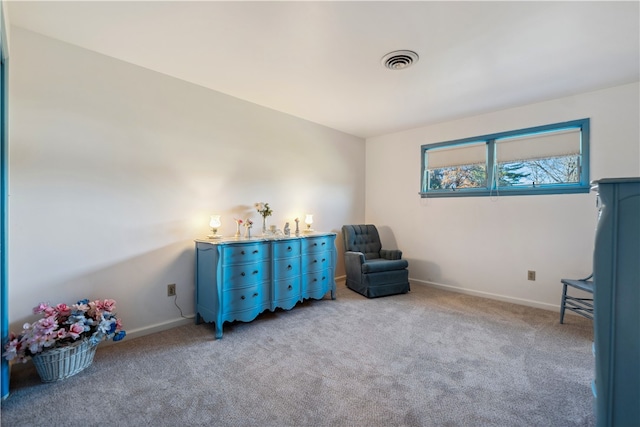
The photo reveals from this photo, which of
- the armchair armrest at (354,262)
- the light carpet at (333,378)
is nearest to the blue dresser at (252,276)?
the light carpet at (333,378)

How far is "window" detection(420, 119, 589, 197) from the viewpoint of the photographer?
129 inches

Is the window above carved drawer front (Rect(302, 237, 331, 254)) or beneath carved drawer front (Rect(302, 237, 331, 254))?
above

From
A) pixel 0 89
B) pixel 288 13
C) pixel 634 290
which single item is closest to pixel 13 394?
pixel 0 89

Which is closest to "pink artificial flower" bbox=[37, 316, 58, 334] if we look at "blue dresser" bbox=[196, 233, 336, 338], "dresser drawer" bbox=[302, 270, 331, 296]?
"blue dresser" bbox=[196, 233, 336, 338]

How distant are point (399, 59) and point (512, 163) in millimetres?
2305

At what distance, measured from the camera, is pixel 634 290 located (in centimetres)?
111

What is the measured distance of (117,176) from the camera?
2.50 meters

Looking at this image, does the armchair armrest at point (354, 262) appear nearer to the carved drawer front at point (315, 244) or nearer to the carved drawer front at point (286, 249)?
the carved drawer front at point (315, 244)

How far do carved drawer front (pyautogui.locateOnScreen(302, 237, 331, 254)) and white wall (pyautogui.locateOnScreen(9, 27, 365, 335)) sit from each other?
2.30ft

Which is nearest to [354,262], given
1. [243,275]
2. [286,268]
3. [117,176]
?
[286,268]

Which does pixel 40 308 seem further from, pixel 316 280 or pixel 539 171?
pixel 539 171

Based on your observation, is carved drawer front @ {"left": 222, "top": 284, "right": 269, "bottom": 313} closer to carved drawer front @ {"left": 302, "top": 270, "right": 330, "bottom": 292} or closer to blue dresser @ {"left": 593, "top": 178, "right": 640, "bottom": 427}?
carved drawer front @ {"left": 302, "top": 270, "right": 330, "bottom": 292}

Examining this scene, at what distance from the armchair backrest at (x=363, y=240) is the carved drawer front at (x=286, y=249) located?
1.15 metres

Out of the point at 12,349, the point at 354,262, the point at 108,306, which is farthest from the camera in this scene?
the point at 354,262
